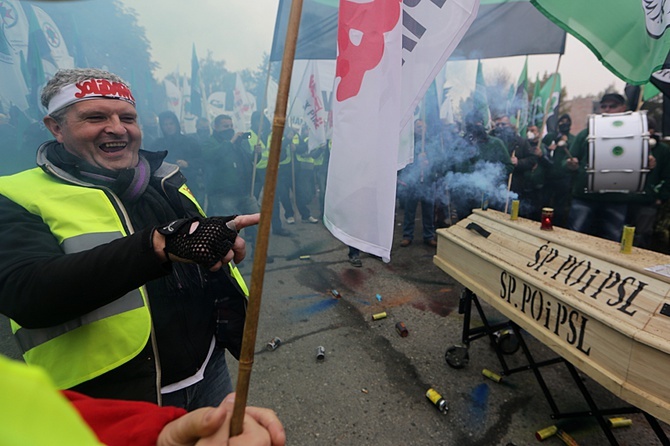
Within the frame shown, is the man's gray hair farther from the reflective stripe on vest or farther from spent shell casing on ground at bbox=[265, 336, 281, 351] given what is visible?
spent shell casing on ground at bbox=[265, 336, 281, 351]

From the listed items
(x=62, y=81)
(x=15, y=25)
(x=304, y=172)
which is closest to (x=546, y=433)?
(x=62, y=81)

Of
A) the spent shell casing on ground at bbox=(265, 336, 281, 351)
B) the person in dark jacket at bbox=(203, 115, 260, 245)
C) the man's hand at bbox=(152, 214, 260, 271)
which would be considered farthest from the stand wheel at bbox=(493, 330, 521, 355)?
the person in dark jacket at bbox=(203, 115, 260, 245)

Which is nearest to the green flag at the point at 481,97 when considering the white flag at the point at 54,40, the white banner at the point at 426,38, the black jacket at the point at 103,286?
the white banner at the point at 426,38

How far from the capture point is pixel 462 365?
3.31 m

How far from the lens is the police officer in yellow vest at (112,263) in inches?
41.4

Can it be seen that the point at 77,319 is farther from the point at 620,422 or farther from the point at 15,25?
the point at 15,25

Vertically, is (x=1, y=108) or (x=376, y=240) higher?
(x=1, y=108)

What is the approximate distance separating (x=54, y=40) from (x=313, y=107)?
231 inches

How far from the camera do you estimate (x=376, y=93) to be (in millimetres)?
1529

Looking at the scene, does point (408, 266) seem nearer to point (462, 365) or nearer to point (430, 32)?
point (462, 365)

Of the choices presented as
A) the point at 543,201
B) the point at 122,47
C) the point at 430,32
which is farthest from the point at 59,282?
the point at 122,47

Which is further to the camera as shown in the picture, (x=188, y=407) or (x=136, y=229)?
(x=188, y=407)

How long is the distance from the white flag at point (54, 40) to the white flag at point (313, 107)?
17.3 feet

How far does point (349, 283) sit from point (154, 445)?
466cm
